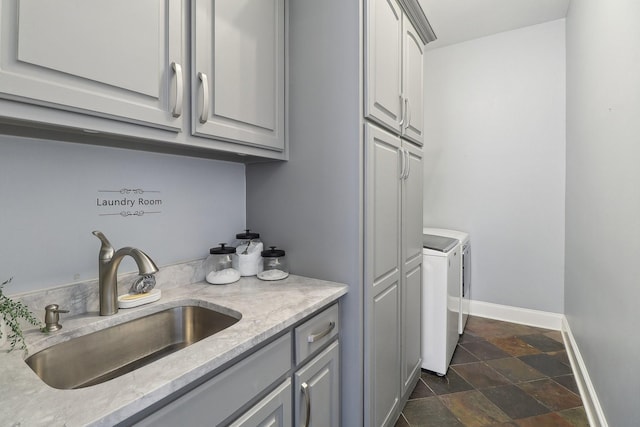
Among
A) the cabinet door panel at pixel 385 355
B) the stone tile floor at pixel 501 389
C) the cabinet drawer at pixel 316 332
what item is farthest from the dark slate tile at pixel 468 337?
the cabinet drawer at pixel 316 332

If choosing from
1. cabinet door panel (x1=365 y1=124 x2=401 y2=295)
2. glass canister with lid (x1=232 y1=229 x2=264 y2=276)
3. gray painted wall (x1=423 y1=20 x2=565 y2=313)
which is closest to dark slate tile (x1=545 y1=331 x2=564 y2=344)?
gray painted wall (x1=423 y1=20 x2=565 y2=313)

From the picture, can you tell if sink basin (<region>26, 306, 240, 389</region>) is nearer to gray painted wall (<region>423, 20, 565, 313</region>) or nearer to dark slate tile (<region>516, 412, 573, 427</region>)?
dark slate tile (<region>516, 412, 573, 427</region>)

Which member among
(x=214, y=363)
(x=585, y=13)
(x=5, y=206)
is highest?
(x=585, y=13)

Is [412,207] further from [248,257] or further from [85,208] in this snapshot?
[85,208]

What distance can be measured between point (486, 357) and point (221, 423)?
2361 mm

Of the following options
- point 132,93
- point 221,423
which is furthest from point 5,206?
point 221,423

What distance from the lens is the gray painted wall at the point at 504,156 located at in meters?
2.88

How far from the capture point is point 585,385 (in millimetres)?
1917

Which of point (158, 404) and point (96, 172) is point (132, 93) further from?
point (158, 404)

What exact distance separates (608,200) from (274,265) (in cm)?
173

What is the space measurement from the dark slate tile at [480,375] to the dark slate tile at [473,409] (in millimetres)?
122

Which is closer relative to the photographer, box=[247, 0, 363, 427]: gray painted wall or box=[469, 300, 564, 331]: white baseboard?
box=[247, 0, 363, 427]: gray painted wall

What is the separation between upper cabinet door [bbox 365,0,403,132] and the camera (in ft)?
4.22

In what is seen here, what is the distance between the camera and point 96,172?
42.8 inches
